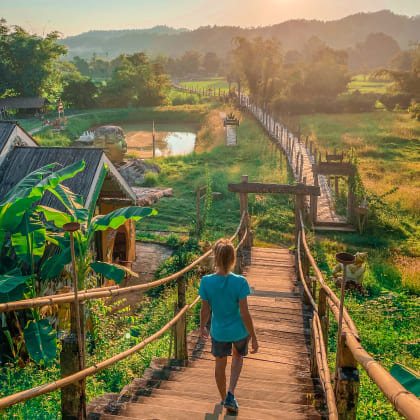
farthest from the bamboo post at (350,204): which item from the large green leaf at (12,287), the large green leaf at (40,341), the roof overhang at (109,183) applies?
the large green leaf at (40,341)

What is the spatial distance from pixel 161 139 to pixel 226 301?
40099 millimetres

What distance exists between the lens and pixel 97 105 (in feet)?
173

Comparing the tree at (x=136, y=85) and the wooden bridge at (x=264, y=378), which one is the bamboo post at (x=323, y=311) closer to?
the wooden bridge at (x=264, y=378)

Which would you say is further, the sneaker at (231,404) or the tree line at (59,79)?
the tree line at (59,79)

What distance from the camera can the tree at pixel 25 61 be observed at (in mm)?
44281

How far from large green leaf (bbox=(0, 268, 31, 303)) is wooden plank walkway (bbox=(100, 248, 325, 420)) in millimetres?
2628

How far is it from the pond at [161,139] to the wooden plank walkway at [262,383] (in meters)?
28.3

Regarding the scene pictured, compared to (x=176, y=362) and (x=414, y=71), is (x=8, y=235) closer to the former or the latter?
(x=176, y=362)

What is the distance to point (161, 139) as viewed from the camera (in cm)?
4247

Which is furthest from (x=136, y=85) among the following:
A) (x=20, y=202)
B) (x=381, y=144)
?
(x=20, y=202)

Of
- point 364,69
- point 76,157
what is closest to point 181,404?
point 76,157

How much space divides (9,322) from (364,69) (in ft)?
349

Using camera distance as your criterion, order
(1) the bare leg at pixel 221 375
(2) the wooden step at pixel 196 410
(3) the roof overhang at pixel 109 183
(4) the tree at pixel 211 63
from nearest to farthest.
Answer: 1. (2) the wooden step at pixel 196 410
2. (1) the bare leg at pixel 221 375
3. (3) the roof overhang at pixel 109 183
4. (4) the tree at pixel 211 63

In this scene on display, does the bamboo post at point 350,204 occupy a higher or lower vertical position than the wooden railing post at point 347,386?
lower
